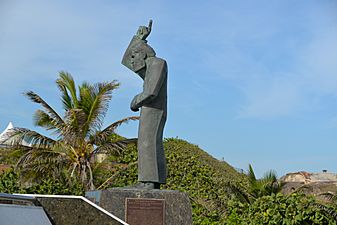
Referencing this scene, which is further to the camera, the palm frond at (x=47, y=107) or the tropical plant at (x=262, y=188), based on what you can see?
the palm frond at (x=47, y=107)

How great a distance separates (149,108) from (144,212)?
1.54 m

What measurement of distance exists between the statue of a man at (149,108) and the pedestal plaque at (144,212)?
0.33m

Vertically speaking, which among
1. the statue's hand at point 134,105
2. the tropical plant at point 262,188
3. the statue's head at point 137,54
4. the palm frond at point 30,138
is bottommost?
the tropical plant at point 262,188

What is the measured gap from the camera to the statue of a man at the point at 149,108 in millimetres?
7598

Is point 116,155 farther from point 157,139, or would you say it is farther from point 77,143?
point 157,139

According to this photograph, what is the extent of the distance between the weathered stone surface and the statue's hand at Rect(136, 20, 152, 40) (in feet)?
16.1

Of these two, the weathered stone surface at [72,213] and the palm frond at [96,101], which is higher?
the palm frond at [96,101]

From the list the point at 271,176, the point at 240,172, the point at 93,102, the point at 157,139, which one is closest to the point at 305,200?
the point at 271,176

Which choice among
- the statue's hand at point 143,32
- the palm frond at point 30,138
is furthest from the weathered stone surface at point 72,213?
the palm frond at point 30,138

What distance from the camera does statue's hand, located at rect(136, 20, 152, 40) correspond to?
8.02 metres

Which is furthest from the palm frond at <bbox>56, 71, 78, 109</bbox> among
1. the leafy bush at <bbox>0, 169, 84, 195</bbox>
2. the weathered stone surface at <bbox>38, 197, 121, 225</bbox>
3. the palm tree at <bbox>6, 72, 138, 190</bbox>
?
the weathered stone surface at <bbox>38, 197, 121, 225</bbox>

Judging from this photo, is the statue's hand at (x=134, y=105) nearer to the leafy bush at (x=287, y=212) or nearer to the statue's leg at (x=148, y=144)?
the statue's leg at (x=148, y=144)

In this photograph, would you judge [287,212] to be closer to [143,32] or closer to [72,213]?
[143,32]

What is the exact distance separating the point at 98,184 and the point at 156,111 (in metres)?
7.71
